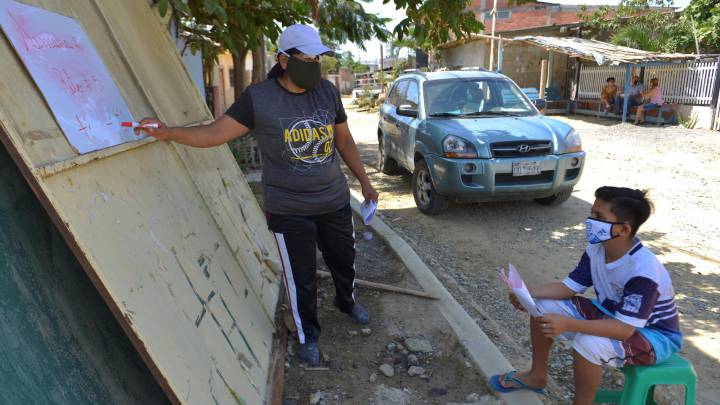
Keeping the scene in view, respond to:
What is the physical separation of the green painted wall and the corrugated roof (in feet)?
50.8

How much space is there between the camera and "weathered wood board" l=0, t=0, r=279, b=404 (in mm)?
1635

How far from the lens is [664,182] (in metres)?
7.97

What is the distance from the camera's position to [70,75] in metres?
2.06

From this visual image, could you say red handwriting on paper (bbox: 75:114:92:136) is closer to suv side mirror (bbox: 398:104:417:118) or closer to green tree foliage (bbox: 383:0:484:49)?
green tree foliage (bbox: 383:0:484:49)

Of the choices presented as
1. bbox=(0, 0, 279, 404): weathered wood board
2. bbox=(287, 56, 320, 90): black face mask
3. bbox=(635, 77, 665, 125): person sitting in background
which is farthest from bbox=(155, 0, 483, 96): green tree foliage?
bbox=(635, 77, 665, 125): person sitting in background

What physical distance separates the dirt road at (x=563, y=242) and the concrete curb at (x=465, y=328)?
6.7 inches

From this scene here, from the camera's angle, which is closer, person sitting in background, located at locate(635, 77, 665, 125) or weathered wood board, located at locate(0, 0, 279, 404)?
weathered wood board, located at locate(0, 0, 279, 404)

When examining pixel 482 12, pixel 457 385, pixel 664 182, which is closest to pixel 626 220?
pixel 457 385

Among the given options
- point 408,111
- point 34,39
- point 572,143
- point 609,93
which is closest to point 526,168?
point 572,143

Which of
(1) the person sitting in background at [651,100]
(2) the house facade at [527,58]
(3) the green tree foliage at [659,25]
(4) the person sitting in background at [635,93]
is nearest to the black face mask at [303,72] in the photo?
(1) the person sitting in background at [651,100]

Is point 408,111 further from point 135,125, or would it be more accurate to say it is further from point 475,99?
point 135,125

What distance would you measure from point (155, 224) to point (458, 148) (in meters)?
4.19

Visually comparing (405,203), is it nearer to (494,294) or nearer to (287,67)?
(494,294)

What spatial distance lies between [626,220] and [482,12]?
43.8 m
